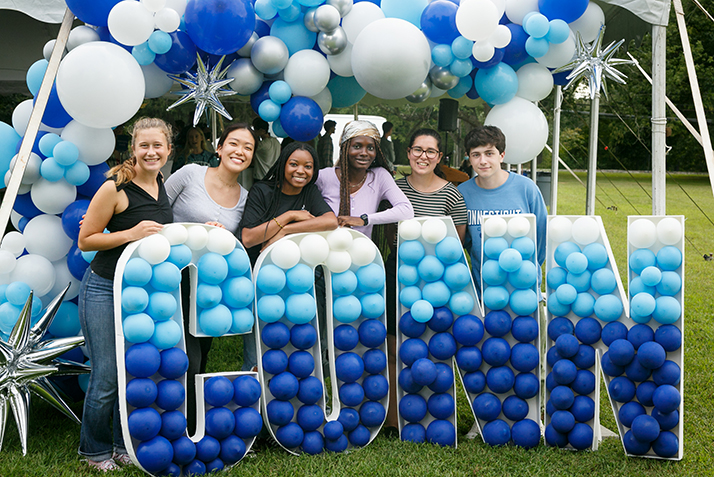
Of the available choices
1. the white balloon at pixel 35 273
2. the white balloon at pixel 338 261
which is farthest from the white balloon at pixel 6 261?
the white balloon at pixel 338 261

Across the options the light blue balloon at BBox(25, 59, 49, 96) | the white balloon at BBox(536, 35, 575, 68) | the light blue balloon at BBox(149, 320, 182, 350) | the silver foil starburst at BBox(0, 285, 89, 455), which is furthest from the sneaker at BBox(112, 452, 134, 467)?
the white balloon at BBox(536, 35, 575, 68)

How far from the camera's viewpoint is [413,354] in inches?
110

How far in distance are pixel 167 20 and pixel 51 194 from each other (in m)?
1.02

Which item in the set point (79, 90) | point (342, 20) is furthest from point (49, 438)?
point (342, 20)

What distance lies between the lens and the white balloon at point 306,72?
9.89 ft

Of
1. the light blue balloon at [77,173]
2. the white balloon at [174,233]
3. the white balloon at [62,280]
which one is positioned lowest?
the white balloon at [62,280]

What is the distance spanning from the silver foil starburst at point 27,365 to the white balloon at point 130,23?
1.26m

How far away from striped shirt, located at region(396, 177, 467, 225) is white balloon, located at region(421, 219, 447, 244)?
20 centimetres

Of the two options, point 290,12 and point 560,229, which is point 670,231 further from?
point 290,12

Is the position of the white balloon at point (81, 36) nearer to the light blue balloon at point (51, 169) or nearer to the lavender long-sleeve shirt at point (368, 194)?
the light blue balloon at point (51, 169)

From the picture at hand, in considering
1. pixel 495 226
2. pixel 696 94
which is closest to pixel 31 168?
pixel 495 226

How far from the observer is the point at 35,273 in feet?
9.49

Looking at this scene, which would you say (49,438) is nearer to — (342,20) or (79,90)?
(79,90)

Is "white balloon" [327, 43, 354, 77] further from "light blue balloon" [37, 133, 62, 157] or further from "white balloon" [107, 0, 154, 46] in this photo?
"light blue balloon" [37, 133, 62, 157]
